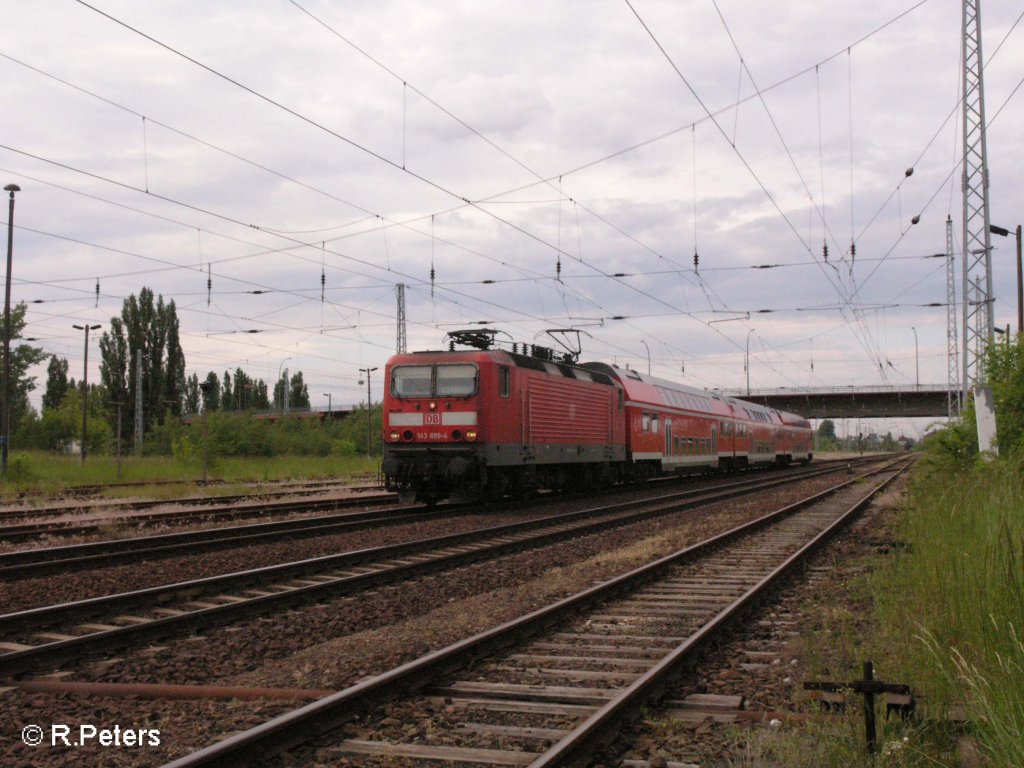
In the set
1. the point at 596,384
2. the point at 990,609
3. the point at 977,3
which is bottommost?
the point at 990,609

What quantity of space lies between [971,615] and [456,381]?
548 inches

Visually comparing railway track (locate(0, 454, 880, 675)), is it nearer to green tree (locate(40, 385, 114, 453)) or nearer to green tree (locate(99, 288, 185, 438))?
green tree (locate(40, 385, 114, 453))

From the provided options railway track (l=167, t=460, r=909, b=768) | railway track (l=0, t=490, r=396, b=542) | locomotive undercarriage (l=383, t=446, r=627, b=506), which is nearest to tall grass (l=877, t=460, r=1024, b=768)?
railway track (l=167, t=460, r=909, b=768)

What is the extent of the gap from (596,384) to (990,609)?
774 inches

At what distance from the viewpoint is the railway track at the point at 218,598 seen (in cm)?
720

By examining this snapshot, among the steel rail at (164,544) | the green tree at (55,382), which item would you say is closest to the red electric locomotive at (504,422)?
the steel rail at (164,544)

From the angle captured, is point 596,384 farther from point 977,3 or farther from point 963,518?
point 963,518

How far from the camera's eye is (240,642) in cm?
751

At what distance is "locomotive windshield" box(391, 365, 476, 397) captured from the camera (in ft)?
63.1

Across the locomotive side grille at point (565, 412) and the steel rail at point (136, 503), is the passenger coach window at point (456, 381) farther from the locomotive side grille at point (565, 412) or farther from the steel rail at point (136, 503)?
the steel rail at point (136, 503)

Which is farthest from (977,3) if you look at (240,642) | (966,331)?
(240,642)

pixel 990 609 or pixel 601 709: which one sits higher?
pixel 990 609

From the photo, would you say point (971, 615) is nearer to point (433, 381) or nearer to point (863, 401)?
point (433, 381)

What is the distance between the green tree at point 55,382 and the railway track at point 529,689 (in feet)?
→ 285
